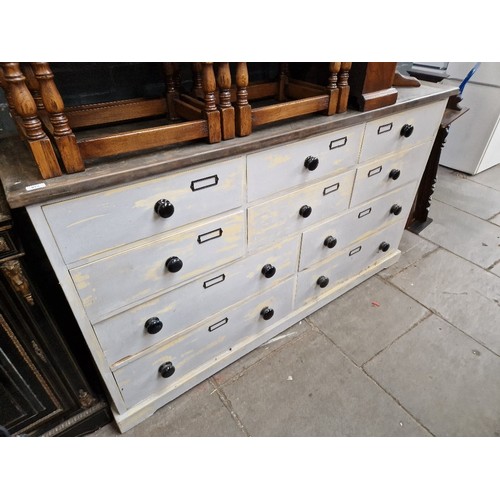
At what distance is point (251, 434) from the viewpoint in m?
1.55

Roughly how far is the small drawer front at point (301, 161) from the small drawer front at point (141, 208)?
0.07 meters

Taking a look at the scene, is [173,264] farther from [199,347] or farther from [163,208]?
[199,347]

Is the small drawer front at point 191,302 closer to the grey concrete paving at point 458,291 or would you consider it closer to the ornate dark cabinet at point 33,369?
the ornate dark cabinet at point 33,369

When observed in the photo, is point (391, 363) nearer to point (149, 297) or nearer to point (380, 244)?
point (380, 244)

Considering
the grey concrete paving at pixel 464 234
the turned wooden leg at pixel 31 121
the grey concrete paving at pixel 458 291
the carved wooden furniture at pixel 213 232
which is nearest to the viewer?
the turned wooden leg at pixel 31 121

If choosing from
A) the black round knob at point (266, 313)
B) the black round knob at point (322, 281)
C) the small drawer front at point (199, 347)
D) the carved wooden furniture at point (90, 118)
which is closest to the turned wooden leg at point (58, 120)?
the carved wooden furniture at point (90, 118)

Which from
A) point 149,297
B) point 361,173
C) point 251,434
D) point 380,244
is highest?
point 361,173

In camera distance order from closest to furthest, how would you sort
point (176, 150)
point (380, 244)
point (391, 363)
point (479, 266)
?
point (176, 150) < point (391, 363) < point (380, 244) < point (479, 266)

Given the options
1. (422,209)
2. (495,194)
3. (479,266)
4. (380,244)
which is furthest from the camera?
(495,194)

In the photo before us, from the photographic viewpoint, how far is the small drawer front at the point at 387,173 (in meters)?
1.70

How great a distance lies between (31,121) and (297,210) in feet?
3.28

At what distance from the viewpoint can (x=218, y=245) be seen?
Answer: 52.1 inches

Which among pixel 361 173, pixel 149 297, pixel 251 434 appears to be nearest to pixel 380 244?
pixel 361 173

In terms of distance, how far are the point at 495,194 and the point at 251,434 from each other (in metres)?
3.15
